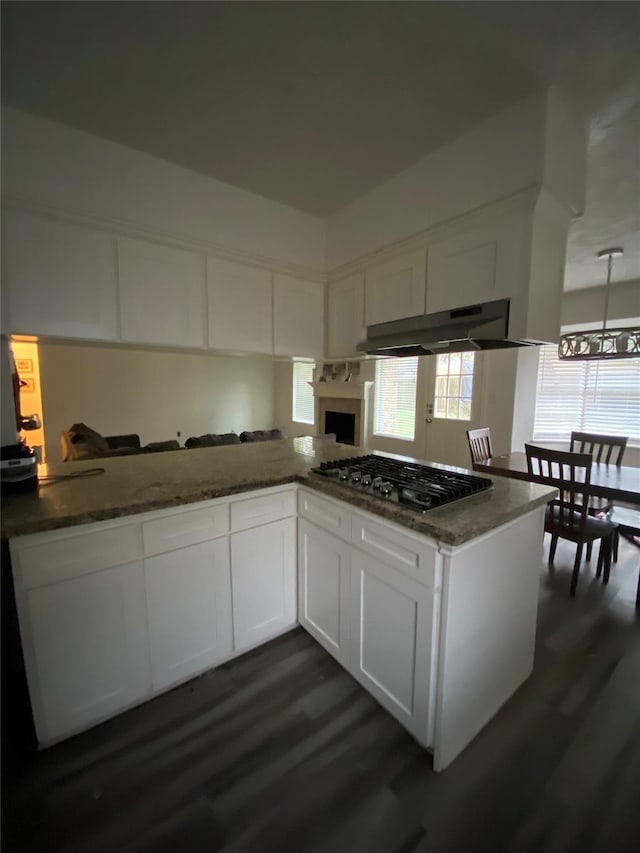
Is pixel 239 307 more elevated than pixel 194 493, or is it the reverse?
pixel 239 307

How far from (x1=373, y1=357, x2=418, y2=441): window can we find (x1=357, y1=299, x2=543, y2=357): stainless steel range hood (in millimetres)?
2838

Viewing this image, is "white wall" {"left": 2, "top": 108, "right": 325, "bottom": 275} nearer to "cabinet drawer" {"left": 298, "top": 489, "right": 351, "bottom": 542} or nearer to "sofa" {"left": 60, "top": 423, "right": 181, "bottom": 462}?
"cabinet drawer" {"left": 298, "top": 489, "right": 351, "bottom": 542}

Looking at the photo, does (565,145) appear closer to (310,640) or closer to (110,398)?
(310,640)

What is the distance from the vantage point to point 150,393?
628 centimetres

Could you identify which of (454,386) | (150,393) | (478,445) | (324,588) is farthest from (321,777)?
(150,393)

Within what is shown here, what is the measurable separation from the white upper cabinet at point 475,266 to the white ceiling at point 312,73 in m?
0.52

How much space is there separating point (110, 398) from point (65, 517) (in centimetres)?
551

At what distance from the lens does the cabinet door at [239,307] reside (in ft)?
6.88

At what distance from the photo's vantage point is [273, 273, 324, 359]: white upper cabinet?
2.36m

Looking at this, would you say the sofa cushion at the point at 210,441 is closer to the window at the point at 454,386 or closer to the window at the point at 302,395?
the window at the point at 454,386

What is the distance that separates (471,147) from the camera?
1.65 meters

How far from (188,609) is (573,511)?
2.53 m

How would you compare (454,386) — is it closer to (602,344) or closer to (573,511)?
(602,344)

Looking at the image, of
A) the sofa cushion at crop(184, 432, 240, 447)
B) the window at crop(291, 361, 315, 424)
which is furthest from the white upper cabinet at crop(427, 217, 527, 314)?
the window at crop(291, 361, 315, 424)
